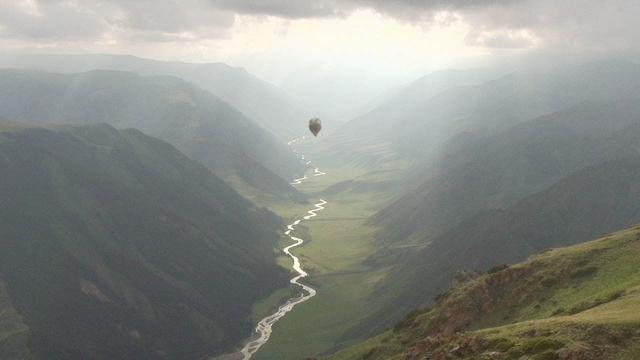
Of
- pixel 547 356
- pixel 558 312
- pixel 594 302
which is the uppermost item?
pixel 547 356

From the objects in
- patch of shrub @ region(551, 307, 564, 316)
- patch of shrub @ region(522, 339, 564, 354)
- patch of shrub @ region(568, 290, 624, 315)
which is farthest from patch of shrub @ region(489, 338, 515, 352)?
patch of shrub @ region(551, 307, 564, 316)

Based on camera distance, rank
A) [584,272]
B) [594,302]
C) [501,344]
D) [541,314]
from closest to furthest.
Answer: [501,344], [594,302], [541,314], [584,272]

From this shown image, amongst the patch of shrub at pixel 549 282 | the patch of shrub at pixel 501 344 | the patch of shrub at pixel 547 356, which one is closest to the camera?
the patch of shrub at pixel 547 356

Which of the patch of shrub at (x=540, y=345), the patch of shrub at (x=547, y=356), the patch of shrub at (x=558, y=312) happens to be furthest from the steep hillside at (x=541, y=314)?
the patch of shrub at (x=558, y=312)

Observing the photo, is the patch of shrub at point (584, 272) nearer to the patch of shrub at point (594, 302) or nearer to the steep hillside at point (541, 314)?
the steep hillside at point (541, 314)

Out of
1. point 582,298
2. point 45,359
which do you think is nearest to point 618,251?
point 582,298

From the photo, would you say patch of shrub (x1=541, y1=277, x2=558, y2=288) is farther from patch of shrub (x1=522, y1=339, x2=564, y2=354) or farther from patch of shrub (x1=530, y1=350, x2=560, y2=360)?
patch of shrub (x1=530, y1=350, x2=560, y2=360)

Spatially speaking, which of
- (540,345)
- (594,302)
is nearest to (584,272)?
(594,302)

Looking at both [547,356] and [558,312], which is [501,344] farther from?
[558,312]

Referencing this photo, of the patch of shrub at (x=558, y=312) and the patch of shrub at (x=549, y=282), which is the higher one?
the patch of shrub at (x=558, y=312)
